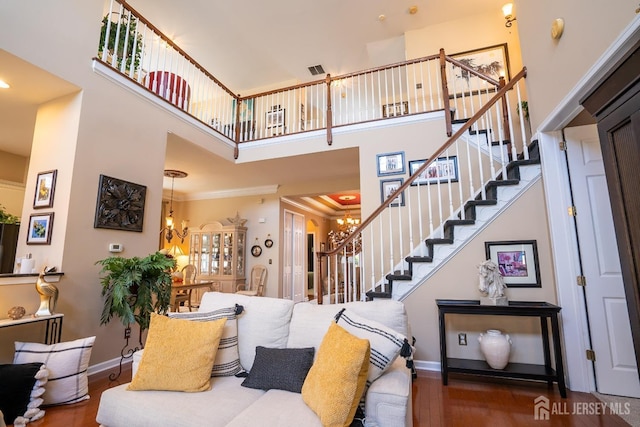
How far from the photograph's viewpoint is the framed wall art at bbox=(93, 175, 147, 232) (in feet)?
10.8

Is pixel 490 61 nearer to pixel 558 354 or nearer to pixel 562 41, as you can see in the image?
pixel 562 41

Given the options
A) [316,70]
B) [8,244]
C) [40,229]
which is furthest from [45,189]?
[316,70]

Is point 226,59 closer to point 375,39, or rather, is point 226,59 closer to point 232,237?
point 375,39

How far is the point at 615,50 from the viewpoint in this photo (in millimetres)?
1877

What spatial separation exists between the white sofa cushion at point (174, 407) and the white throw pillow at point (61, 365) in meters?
1.08

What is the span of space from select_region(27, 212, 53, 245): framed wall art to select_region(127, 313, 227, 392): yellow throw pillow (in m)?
1.94

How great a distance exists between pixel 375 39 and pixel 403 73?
3.18 ft

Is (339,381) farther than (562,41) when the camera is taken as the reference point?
No

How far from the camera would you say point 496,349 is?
2.84 meters

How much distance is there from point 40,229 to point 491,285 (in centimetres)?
454

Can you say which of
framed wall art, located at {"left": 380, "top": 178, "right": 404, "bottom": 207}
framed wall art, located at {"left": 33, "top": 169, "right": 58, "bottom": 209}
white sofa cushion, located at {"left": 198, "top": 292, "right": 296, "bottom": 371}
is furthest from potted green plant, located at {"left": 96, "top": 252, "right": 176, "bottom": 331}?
framed wall art, located at {"left": 380, "top": 178, "right": 404, "bottom": 207}

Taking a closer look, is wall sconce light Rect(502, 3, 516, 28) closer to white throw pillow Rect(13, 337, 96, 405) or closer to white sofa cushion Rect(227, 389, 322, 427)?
white sofa cushion Rect(227, 389, 322, 427)

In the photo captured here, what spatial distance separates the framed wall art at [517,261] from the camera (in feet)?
10.1

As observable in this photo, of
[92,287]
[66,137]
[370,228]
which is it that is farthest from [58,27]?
[370,228]
